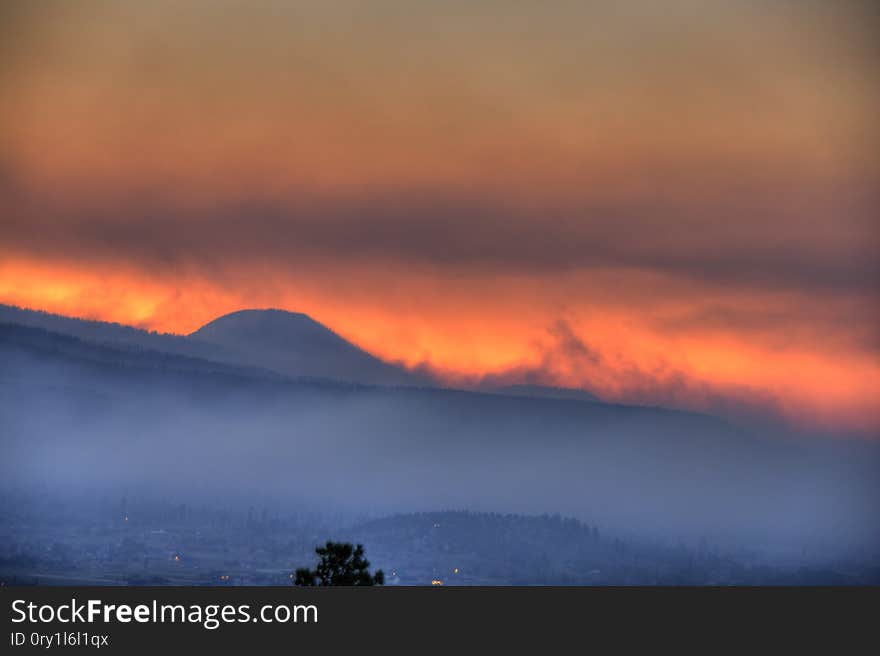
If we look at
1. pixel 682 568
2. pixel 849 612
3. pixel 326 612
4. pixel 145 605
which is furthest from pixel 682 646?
pixel 682 568

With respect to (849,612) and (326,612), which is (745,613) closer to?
(849,612)

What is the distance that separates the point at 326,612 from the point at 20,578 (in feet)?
449

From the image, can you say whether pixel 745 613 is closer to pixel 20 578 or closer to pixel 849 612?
pixel 849 612

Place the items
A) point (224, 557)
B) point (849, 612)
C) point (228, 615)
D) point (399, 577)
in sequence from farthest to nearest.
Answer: point (224, 557), point (399, 577), point (849, 612), point (228, 615)

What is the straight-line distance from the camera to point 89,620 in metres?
27.0

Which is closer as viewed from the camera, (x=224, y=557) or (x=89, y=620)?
(x=89, y=620)

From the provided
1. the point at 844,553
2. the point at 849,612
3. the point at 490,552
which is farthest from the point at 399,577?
the point at 849,612

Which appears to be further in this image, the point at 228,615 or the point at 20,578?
the point at 20,578

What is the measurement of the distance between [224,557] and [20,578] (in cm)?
4168

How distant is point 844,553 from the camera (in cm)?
16838

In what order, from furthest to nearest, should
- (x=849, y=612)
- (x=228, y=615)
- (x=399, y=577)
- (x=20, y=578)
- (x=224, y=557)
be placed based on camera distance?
(x=224, y=557), (x=399, y=577), (x=20, y=578), (x=849, y=612), (x=228, y=615)

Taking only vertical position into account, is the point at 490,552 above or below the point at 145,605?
above

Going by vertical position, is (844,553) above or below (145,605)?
above

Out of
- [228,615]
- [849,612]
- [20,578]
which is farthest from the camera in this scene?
[20,578]
